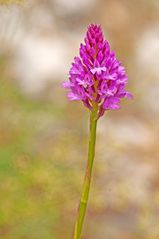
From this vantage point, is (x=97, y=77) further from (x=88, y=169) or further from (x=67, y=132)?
(x=67, y=132)

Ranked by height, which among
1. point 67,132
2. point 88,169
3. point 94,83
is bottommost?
point 88,169

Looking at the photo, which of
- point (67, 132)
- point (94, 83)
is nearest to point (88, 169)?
point (94, 83)

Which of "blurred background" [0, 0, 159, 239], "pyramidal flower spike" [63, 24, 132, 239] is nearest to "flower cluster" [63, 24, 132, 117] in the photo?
"pyramidal flower spike" [63, 24, 132, 239]

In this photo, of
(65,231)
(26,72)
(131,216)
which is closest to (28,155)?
(65,231)

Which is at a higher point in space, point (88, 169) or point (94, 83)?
point (94, 83)

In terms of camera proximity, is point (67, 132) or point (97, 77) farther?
point (67, 132)

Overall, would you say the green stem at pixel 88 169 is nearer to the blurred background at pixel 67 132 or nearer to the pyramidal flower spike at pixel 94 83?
the pyramidal flower spike at pixel 94 83

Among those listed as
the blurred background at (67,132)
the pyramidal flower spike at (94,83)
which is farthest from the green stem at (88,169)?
the blurred background at (67,132)
